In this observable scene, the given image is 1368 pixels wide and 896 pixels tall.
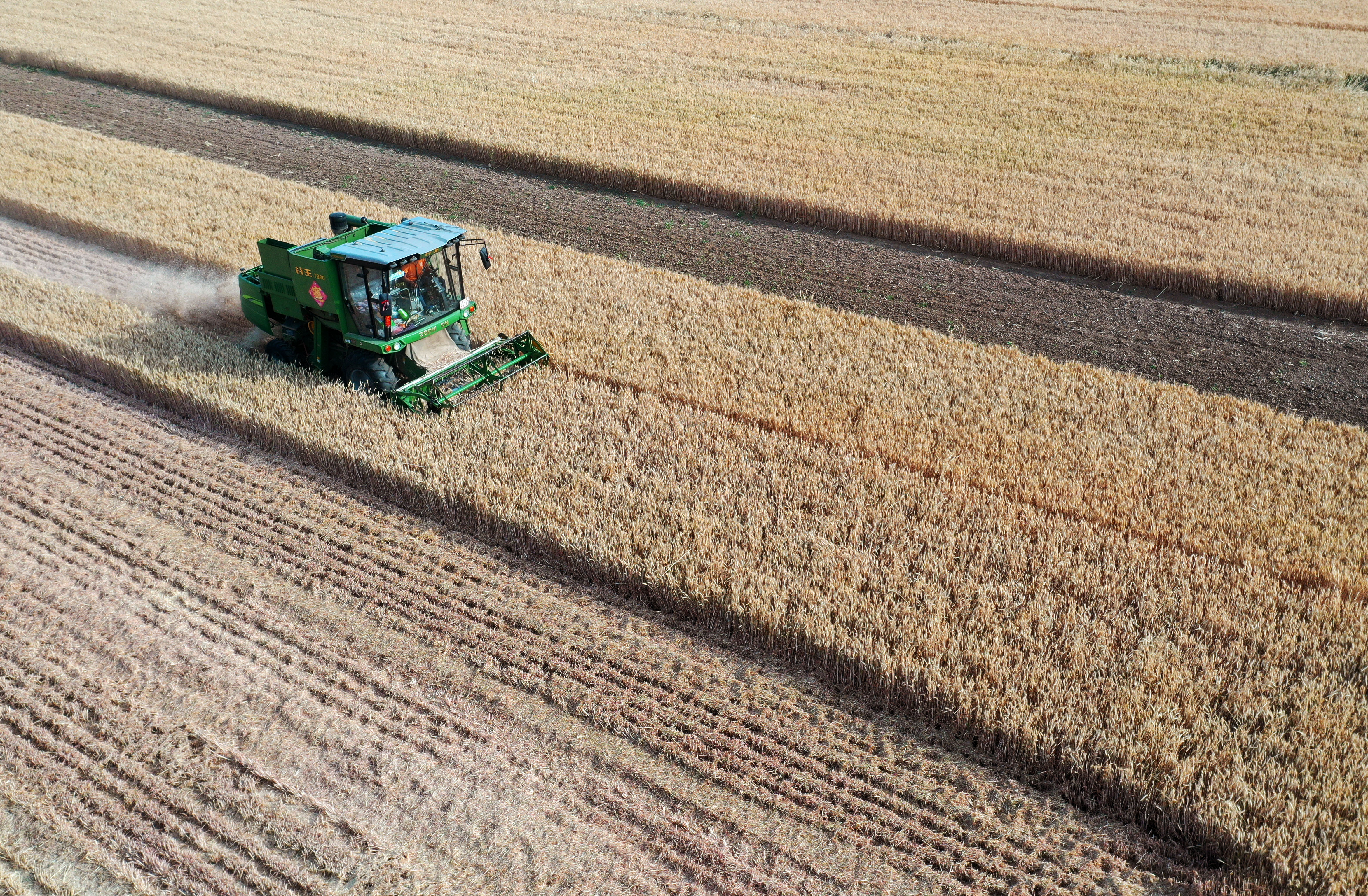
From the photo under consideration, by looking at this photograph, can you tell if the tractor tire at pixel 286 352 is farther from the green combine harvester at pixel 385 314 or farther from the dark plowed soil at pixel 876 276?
the dark plowed soil at pixel 876 276

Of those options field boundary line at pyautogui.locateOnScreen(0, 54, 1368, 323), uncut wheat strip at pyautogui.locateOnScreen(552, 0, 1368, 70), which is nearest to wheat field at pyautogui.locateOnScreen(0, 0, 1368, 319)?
field boundary line at pyautogui.locateOnScreen(0, 54, 1368, 323)

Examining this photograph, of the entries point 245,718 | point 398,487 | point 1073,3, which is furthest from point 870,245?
point 1073,3

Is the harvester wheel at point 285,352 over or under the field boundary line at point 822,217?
under

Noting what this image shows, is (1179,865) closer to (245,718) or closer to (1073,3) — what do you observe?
(245,718)

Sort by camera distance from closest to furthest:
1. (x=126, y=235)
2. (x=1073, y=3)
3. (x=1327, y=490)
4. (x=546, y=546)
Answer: (x=546, y=546)
(x=1327, y=490)
(x=126, y=235)
(x=1073, y=3)

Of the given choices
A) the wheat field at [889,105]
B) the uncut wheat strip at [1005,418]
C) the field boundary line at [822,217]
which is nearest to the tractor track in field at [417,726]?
the uncut wheat strip at [1005,418]

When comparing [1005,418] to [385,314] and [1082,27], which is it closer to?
[385,314]

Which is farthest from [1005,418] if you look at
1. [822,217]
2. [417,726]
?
A: [822,217]
